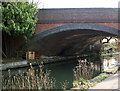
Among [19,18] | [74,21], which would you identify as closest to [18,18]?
[19,18]

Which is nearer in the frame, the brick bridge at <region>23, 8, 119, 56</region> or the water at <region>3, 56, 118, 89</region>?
the water at <region>3, 56, 118, 89</region>

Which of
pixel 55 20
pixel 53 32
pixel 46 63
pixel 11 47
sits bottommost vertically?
pixel 46 63

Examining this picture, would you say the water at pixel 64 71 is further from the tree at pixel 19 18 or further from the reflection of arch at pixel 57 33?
the tree at pixel 19 18

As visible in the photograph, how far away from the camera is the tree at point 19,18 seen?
12.8 m

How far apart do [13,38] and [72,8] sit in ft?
16.9

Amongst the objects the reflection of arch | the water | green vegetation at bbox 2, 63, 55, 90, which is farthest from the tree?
green vegetation at bbox 2, 63, 55, 90

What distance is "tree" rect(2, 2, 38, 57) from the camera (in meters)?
12.8

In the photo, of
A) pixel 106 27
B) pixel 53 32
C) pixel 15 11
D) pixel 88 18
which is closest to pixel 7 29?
pixel 15 11

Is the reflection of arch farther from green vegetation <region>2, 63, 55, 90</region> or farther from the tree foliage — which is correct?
green vegetation <region>2, 63, 55, 90</region>

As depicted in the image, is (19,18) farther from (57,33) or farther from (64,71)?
(64,71)

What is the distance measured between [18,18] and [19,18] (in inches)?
2.6

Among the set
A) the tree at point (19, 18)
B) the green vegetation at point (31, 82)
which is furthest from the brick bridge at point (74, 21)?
the green vegetation at point (31, 82)

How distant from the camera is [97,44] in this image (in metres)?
29.1

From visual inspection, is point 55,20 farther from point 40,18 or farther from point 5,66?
point 5,66
